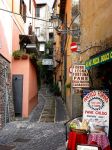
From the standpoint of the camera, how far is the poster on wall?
9885 millimetres

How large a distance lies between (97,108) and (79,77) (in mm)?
Result: 2171

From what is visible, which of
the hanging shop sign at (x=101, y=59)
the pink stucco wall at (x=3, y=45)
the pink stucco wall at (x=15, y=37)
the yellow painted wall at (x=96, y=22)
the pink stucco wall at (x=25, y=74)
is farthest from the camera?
the pink stucco wall at (x=15, y=37)

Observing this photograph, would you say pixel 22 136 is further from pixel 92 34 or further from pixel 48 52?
pixel 48 52

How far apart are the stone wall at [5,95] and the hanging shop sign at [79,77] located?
253 inches

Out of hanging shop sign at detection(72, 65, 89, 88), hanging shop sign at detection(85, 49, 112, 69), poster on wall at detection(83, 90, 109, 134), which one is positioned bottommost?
poster on wall at detection(83, 90, 109, 134)

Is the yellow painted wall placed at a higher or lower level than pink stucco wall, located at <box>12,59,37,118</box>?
higher

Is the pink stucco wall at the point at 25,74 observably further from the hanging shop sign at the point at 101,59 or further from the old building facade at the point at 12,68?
the hanging shop sign at the point at 101,59

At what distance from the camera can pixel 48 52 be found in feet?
179

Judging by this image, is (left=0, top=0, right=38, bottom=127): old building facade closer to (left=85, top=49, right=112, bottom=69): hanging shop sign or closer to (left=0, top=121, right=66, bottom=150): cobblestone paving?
(left=0, top=121, right=66, bottom=150): cobblestone paving

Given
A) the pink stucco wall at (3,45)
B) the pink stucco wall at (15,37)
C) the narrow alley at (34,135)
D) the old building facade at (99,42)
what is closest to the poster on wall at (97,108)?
the old building facade at (99,42)

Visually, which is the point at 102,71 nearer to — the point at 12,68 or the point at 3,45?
the point at 3,45

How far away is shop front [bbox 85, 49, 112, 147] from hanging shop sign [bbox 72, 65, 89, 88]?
284 mm

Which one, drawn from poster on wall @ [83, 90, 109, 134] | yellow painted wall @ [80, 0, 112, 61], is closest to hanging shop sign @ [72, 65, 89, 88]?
yellow painted wall @ [80, 0, 112, 61]

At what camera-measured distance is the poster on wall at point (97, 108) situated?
989 centimetres
